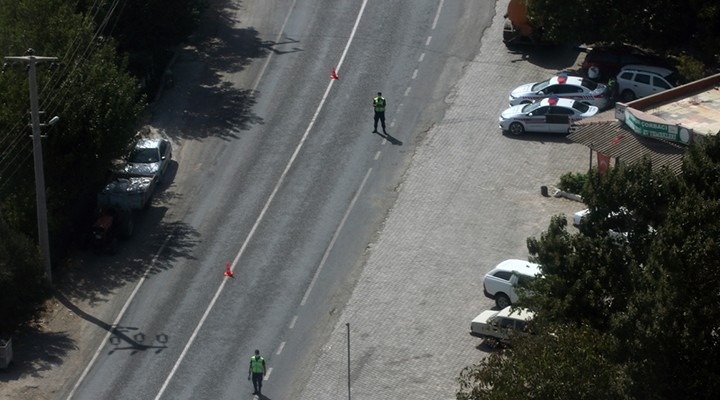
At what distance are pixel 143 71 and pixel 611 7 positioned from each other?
1998cm

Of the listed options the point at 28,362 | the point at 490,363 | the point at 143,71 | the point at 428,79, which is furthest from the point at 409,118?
the point at 490,363

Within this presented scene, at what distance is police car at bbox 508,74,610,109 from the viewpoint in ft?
204

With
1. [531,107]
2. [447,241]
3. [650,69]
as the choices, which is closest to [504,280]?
[447,241]

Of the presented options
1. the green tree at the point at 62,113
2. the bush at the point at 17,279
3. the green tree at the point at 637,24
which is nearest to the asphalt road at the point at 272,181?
the bush at the point at 17,279

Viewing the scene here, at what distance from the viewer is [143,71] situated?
64.6m

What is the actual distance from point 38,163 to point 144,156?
352 inches

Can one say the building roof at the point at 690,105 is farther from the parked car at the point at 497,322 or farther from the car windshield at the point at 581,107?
the parked car at the point at 497,322

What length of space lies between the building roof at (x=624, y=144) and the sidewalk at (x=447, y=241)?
2.80 meters

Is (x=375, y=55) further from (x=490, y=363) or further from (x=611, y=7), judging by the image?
(x=490, y=363)

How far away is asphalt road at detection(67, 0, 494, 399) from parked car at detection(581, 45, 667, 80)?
566 centimetres

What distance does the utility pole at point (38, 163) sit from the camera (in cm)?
4910

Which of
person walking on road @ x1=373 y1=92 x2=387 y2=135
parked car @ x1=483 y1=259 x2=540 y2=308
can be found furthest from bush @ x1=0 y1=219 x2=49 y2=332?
person walking on road @ x1=373 y1=92 x2=387 y2=135

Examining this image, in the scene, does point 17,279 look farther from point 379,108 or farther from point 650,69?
point 650,69

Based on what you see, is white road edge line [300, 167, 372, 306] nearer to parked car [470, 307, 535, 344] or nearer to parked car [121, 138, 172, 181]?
parked car [470, 307, 535, 344]
